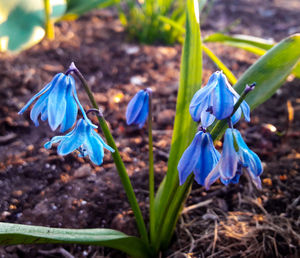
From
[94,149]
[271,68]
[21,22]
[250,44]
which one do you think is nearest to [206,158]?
[94,149]

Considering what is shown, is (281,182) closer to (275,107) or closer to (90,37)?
(275,107)

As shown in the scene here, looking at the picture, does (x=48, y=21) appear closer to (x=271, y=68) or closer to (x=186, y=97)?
(x=186, y=97)

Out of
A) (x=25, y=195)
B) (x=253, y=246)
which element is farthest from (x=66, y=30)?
(x=253, y=246)

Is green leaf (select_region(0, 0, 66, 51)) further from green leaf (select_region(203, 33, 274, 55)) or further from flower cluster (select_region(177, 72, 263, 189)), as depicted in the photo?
flower cluster (select_region(177, 72, 263, 189))

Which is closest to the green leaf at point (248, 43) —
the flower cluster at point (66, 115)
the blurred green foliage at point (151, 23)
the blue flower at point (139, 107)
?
the blue flower at point (139, 107)

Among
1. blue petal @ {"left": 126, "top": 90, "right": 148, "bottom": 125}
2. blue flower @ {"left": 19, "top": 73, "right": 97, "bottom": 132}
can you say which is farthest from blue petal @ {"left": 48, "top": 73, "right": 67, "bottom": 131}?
blue petal @ {"left": 126, "top": 90, "right": 148, "bottom": 125}
